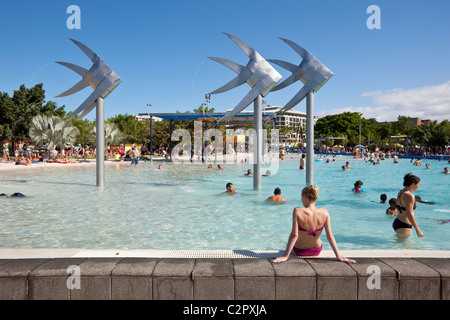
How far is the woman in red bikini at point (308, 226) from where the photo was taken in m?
3.68

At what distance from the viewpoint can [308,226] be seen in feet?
12.5

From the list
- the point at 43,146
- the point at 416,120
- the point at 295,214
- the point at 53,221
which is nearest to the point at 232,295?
the point at 295,214

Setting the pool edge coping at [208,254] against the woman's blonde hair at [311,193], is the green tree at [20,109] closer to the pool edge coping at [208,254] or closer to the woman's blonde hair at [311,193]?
the pool edge coping at [208,254]

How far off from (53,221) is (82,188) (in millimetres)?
6584

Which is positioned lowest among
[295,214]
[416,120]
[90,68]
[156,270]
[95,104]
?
[156,270]

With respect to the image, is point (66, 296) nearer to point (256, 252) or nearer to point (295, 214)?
point (256, 252)

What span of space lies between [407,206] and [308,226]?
285 cm

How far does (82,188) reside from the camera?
1423 centimetres

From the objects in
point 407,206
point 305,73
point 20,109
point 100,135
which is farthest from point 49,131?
point 407,206

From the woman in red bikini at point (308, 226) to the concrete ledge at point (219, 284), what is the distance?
55 cm

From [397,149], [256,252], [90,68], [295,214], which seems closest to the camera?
[295,214]

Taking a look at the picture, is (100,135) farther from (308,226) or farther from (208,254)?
(308,226)

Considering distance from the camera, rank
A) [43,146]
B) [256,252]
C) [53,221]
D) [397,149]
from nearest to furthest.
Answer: [256,252]
[53,221]
[43,146]
[397,149]

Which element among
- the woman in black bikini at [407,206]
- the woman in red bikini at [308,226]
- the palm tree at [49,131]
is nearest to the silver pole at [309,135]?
the woman in black bikini at [407,206]
